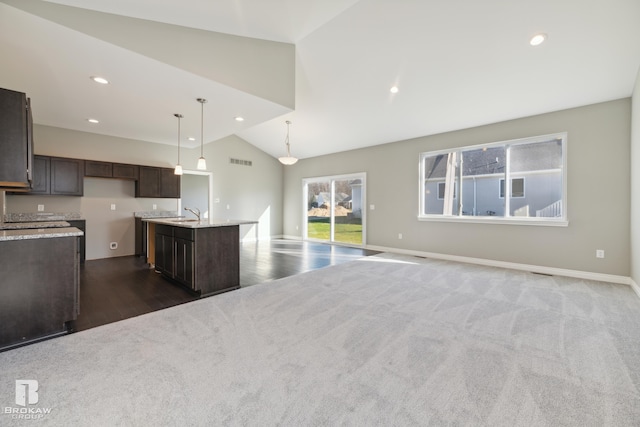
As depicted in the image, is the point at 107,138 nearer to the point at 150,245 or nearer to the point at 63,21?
the point at 150,245

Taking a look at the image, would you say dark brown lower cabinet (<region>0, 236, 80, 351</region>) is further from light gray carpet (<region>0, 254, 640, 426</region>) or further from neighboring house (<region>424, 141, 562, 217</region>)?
neighboring house (<region>424, 141, 562, 217</region>)

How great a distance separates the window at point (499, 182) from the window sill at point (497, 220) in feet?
0.04

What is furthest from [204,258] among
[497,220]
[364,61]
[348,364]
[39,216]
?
[497,220]

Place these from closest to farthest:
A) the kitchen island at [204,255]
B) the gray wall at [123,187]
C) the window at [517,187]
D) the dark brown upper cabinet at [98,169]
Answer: the kitchen island at [204,255] < the window at [517,187] < the gray wall at [123,187] < the dark brown upper cabinet at [98,169]

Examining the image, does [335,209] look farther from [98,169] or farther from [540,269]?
[98,169]

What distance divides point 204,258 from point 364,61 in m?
3.74

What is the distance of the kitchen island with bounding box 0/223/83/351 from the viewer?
7.27ft

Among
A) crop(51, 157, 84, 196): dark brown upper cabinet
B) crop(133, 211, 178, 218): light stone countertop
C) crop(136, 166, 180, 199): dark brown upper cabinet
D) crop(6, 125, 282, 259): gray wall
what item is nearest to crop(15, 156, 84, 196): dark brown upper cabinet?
crop(51, 157, 84, 196): dark brown upper cabinet

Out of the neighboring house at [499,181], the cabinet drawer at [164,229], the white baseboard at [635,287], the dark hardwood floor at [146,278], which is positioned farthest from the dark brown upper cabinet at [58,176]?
the white baseboard at [635,287]

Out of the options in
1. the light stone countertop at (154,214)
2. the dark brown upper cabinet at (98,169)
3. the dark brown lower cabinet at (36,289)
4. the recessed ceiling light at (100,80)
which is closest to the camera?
the dark brown lower cabinet at (36,289)

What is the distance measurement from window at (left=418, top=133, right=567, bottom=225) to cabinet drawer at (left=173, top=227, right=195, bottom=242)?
4.85 metres

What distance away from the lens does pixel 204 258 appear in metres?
3.54

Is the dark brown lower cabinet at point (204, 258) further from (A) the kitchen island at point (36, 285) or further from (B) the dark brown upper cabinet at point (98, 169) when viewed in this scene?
(B) the dark brown upper cabinet at point (98, 169)

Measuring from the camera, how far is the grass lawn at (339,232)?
7.74 m
